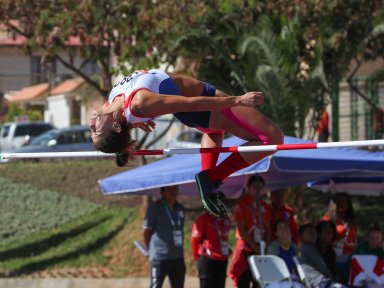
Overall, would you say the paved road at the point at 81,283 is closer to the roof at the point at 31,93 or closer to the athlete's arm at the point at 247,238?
the athlete's arm at the point at 247,238

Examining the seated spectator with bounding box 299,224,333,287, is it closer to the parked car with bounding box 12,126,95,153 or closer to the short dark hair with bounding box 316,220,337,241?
the short dark hair with bounding box 316,220,337,241

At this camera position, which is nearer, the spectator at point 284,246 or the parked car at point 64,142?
the spectator at point 284,246

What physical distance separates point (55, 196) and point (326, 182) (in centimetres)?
956

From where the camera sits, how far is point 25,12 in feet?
56.3

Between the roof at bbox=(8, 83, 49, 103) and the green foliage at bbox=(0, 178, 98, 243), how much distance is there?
31.3 meters

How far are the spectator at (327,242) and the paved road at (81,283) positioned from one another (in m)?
4.34

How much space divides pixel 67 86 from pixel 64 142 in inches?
905

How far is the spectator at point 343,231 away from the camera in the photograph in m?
12.1

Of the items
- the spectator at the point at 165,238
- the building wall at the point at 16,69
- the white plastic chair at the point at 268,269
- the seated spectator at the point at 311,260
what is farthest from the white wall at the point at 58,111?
the white plastic chair at the point at 268,269

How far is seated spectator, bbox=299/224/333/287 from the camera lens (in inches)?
440

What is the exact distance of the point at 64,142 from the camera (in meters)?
27.8

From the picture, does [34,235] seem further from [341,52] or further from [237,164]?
[237,164]

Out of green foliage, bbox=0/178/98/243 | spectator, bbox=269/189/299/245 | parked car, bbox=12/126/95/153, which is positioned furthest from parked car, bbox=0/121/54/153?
spectator, bbox=269/189/299/245

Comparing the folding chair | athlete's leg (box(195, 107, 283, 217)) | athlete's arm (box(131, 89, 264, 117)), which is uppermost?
athlete's arm (box(131, 89, 264, 117))
